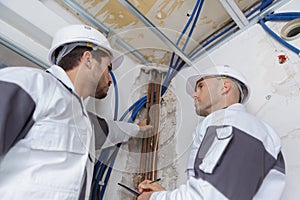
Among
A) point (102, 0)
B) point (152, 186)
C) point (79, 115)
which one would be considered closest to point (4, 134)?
point (79, 115)

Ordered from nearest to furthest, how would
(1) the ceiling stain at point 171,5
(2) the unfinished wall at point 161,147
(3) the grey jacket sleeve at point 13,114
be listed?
(3) the grey jacket sleeve at point 13,114 → (2) the unfinished wall at point 161,147 → (1) the ceiling stain at point 171,5

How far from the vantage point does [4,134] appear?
67 cm

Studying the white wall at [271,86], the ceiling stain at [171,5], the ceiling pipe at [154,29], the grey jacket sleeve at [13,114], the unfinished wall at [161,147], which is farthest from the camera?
the ceiling stain at [171,5]

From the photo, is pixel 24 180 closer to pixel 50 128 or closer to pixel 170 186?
pixel 50 128

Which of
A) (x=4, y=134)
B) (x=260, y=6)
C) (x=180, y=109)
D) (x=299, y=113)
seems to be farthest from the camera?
(x=260, y=6)

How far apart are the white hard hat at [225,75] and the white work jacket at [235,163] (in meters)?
0.24

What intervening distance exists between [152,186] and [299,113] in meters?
0.63

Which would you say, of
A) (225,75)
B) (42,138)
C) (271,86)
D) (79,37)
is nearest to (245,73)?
(271,86)

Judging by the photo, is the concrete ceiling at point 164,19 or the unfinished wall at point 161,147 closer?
the unfinished wall at point 161,147

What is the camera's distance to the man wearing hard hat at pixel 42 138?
0.70 m

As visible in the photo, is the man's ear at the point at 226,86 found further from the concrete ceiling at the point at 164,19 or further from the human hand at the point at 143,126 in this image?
the human hand at the point at 143,126

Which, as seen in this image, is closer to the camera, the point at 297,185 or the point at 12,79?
the point at 12,79

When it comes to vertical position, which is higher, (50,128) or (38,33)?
(38,33)

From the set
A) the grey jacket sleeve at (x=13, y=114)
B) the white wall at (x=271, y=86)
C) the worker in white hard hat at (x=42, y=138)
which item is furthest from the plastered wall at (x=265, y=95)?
the grey jacket sleeve at (x=13, y=114)
